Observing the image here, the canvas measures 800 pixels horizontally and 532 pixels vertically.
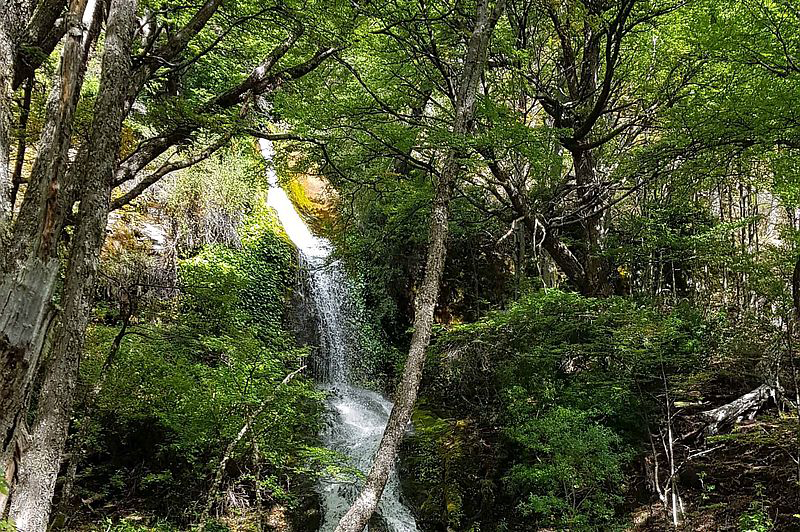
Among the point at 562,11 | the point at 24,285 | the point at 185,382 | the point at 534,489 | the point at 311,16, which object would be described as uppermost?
the point at 562,11

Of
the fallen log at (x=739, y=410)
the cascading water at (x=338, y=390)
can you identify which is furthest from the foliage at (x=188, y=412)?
the fallen log at (x=739, y=410)

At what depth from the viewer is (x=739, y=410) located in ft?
20.1

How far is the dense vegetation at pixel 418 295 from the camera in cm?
341

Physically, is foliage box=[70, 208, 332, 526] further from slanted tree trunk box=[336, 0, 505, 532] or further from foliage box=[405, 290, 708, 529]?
foliage box=[405, 290, 708, 529]

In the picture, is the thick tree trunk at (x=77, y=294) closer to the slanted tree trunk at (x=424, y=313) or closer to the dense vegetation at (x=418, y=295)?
the dense vegetation at (x=418, y=295)

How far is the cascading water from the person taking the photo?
24.3 feet

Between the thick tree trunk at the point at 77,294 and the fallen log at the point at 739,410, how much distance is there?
675 centimetres

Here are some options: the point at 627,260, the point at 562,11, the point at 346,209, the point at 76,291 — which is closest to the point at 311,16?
the point at 76,291

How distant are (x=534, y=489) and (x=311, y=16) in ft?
20.0

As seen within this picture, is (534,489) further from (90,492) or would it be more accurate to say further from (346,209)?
(346,209)

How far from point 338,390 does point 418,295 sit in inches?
278

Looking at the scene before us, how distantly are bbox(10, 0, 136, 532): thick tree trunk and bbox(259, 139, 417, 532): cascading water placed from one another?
341cm

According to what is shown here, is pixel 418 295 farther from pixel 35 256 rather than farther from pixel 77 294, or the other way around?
pixel 35 256

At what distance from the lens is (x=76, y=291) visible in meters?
3.26
